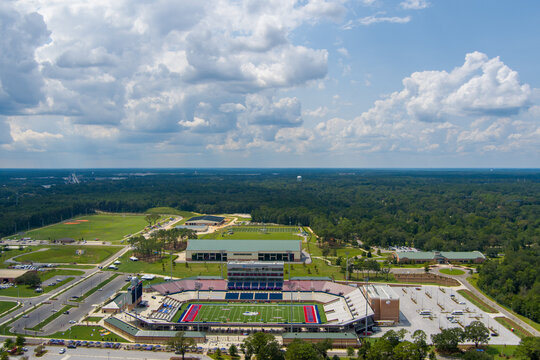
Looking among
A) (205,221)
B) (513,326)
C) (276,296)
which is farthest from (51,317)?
(205,221)

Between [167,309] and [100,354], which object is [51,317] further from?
[167,309]

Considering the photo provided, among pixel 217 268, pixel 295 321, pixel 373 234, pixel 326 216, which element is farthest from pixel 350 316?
pixel 326 216

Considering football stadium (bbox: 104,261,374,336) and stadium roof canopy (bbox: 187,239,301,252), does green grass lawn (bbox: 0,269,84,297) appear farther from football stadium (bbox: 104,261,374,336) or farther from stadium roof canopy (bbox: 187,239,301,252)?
stadium roof canopy (bbox: 187,239,301,252)

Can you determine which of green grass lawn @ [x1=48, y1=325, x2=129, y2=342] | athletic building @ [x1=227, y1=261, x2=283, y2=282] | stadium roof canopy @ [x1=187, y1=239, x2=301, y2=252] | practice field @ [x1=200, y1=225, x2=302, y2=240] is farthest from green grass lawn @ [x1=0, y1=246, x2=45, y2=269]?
athletic building @ [x1=227, y1=261, x2=283, y2=282]

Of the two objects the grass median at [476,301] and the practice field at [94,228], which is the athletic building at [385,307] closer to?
the grass median at [476,301]

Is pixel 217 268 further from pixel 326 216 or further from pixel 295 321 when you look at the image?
pixel 326 216

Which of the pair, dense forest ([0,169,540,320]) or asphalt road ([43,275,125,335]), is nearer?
asphalt road ([43,275,125,335])
